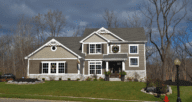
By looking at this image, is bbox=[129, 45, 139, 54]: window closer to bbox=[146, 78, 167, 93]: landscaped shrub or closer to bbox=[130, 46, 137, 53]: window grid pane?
bbox=[130, 46, 137, 53]: window grid pane

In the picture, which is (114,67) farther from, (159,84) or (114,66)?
(159,84)

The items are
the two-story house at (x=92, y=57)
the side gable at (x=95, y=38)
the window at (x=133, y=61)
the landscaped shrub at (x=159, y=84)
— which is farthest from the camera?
the side gable at (x=95, y=38)

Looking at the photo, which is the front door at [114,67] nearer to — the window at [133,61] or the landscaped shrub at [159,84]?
the window at [133,61]

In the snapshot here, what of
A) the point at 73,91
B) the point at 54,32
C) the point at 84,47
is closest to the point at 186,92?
the point at 73,91

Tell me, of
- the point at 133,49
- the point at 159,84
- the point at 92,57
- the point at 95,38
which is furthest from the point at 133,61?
the point at 159,84

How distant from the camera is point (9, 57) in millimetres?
51469

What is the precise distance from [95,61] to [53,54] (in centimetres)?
632

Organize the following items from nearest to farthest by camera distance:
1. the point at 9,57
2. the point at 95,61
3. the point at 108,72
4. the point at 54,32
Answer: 1. the point at 108,72
2. the point at 95,61
3. the point at 54,32
4. the point at 9,57

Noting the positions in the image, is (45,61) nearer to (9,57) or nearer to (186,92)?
(186,92)

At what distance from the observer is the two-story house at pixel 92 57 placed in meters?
27.8

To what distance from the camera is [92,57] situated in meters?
29.4

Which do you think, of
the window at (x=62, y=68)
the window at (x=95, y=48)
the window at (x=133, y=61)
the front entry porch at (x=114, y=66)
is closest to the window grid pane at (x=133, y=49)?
the window at (x=133, y=61)

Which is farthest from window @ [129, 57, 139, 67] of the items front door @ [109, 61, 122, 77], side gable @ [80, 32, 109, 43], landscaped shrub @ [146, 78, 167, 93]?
landscaped shrub @ [146, 78, 167, 93]

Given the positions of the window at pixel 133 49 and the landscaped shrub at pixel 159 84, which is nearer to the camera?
the landscaped shrub at pixel 159 84
